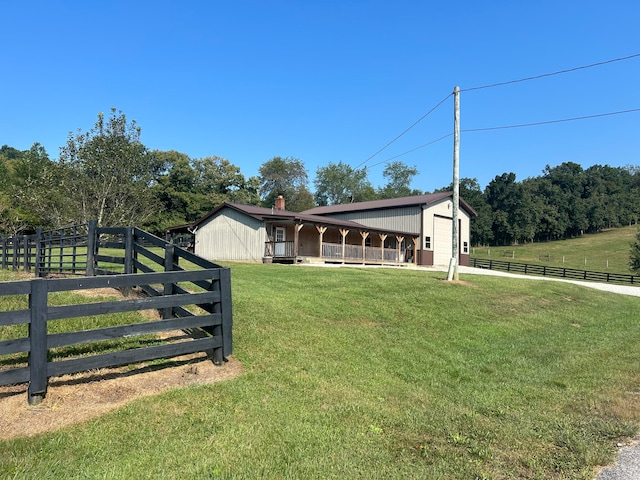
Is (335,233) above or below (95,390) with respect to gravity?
above

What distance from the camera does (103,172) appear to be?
29.5 metres

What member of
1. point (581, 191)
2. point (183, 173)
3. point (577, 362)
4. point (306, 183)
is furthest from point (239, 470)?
point (581, 191)

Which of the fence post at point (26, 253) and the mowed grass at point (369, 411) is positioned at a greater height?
the fence post at point (26, 253)

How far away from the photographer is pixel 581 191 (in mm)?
102875

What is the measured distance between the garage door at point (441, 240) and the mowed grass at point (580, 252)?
107 ft

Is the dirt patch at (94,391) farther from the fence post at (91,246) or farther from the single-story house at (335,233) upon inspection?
the single-story house at (335,233)

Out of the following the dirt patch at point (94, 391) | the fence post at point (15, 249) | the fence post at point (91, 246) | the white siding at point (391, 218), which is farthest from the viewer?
the white siding at point (391, 218)

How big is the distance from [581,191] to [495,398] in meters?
118

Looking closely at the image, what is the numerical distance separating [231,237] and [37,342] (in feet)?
77.1

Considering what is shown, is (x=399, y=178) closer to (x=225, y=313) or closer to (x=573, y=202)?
(x=573, y=202)

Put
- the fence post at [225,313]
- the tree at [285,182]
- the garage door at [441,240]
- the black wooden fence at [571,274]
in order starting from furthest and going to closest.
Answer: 1. the tree at [285,182]
2. the garage door at [441,240]
3. the black wooden fence at [571,274]
4. the fence post at [225,313]

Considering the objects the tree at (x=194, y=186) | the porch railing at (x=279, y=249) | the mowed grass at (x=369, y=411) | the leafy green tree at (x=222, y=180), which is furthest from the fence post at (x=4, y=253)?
the leafy green tree at (x=222, y=180)

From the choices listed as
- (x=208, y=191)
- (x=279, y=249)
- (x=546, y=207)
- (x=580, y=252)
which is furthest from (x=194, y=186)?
(x=546, y=207)

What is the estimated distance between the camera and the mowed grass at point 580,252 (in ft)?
199
